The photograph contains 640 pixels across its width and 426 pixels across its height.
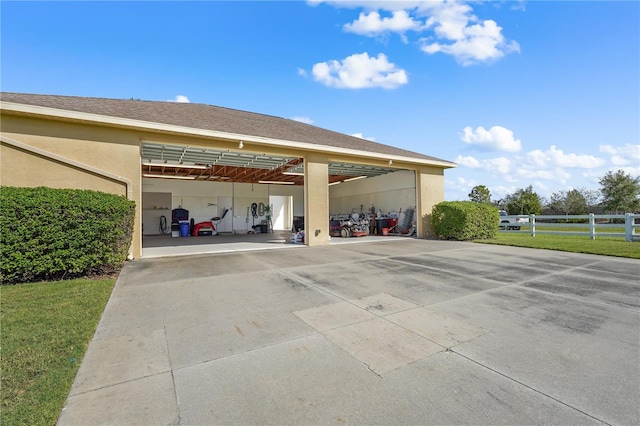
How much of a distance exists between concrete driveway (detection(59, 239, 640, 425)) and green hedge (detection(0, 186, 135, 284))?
120 cm

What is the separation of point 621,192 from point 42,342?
128 feet

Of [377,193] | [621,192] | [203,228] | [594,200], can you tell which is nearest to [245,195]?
[203,228]

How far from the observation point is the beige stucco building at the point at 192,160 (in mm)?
6877

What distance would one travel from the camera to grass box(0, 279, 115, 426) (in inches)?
76.5

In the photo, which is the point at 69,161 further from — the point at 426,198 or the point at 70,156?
the point at 426,198

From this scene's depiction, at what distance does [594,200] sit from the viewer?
1344 inches

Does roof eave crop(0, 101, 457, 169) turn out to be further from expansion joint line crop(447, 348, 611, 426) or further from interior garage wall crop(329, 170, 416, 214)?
expansion joint line crop(447, 348, 611, 426)

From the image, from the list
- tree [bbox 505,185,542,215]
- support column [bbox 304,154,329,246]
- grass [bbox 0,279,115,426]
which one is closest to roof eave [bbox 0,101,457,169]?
support column [bbox 304,154,329,246]

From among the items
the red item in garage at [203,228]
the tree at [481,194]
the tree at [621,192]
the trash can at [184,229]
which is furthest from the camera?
the tree at [481,194]

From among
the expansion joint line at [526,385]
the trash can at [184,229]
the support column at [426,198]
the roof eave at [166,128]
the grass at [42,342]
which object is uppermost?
the roof eave at [166,128]

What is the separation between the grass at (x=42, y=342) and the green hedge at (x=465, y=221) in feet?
38.9

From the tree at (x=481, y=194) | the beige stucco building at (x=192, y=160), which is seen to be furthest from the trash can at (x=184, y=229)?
the tree at (x=481, y=194)

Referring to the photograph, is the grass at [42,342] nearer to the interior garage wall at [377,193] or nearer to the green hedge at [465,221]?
the green hedge at [465,221]

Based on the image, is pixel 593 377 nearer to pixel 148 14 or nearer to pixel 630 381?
pixel 630 381
